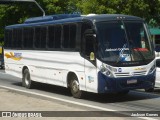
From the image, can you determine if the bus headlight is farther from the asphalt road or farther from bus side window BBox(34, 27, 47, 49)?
bus side window BBox(34, 27, 47, 49)

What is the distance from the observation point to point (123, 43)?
14.3 metres

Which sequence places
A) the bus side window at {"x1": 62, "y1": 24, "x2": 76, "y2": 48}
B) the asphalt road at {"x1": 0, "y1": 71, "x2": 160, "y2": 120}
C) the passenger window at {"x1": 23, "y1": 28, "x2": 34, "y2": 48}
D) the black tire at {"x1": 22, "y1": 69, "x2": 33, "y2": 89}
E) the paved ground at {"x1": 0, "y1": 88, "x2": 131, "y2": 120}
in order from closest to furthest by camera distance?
1. the paved ground at {"x1": 0, "y1": 88, "x2": 131, "y2": 120}
2. the asphalt road at {"x1": 0, "y1": 71, "x2": 160, "y2": 120}
3. the bus side window at {"x1": 62, "y1": 24, "x2": 76, "y2": 48}
4. the passenger window at {"x1": 23, "y1": 28, "x2": 34, "y2": 48}
5. the black tire at {"x1": 22, "y1": 69, "x2": 33, "y2": 89}

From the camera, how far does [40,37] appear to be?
1831cm

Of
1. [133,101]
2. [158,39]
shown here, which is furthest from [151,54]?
[158,39]

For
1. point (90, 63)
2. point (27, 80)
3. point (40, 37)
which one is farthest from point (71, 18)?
point (27, 80)

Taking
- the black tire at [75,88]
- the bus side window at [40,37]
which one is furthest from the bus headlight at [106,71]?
the bus side window at [40,37]

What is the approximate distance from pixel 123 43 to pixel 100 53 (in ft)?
2.99

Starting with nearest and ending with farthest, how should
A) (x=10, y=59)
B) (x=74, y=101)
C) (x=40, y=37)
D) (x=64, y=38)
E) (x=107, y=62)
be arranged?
1. (x=107, y=62)
2. (x=74, y=101)
3. (x=64, y=38)
4. (x=40, y=37)
5. (x=10, y=59)

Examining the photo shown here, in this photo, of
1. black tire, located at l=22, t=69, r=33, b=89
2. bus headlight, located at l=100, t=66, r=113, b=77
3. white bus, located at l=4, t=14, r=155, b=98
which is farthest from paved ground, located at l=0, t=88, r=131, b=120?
black tire, located at l=22, t=69, r=33, b=89

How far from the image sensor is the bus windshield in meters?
13.9

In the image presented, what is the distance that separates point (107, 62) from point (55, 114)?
3.28 metres

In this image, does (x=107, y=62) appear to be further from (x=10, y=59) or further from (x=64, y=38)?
(x=10, y=59)

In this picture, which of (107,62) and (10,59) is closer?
(107,62)

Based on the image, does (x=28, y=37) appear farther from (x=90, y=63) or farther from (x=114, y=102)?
(x=114, y=102)
